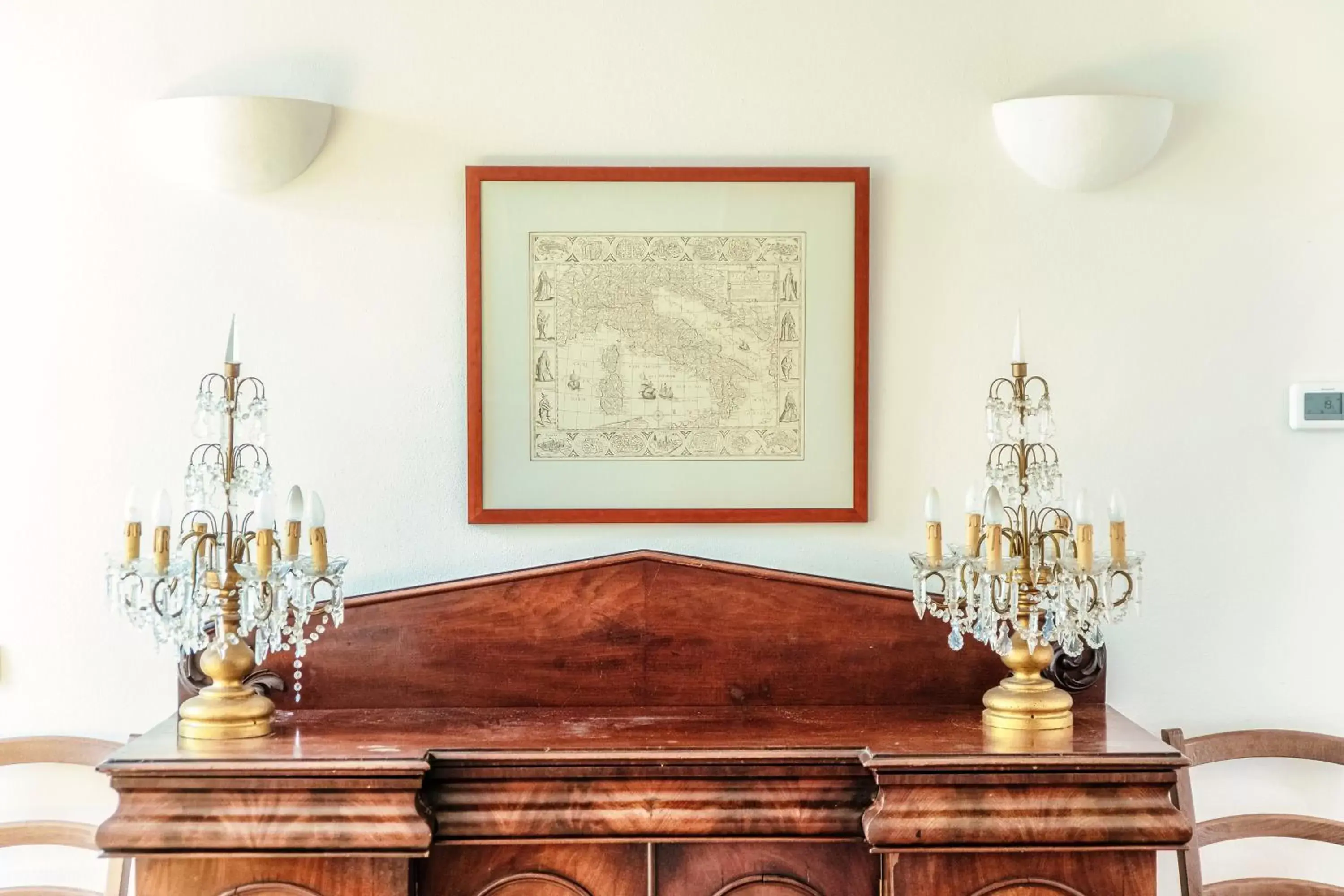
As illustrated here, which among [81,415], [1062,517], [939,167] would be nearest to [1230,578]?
[1062,517]

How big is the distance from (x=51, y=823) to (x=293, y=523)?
2.57 feet

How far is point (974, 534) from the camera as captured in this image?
6.43 feet

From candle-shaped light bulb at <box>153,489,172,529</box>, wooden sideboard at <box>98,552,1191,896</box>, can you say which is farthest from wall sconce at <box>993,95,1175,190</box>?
candle-shaped light bulb at <box>153,489,172,529</box>

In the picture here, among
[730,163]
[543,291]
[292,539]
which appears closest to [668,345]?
[543,291]

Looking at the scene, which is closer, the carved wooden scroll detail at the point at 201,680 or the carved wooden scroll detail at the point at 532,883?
the carved wooden scroll detail at the point at 532,883

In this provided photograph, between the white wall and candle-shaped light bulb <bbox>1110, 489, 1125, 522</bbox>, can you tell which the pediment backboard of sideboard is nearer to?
the white wall

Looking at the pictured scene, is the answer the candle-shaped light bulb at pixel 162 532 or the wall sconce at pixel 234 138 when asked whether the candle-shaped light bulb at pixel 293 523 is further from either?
the wall sconce at pixel 234 138

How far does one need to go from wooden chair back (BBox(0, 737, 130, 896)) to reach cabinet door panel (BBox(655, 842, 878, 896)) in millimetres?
1007

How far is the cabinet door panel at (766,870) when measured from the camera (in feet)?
6.20

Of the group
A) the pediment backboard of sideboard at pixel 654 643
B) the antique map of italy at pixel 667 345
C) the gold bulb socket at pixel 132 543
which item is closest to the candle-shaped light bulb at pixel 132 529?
the gold bulb socket at pixel 132 543

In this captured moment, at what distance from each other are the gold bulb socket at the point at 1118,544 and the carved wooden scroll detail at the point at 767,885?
0.72 meters

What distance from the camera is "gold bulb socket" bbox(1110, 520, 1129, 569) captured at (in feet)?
6.42

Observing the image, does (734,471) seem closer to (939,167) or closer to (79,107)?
(939,167)

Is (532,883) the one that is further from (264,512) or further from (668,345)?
(668,345)
